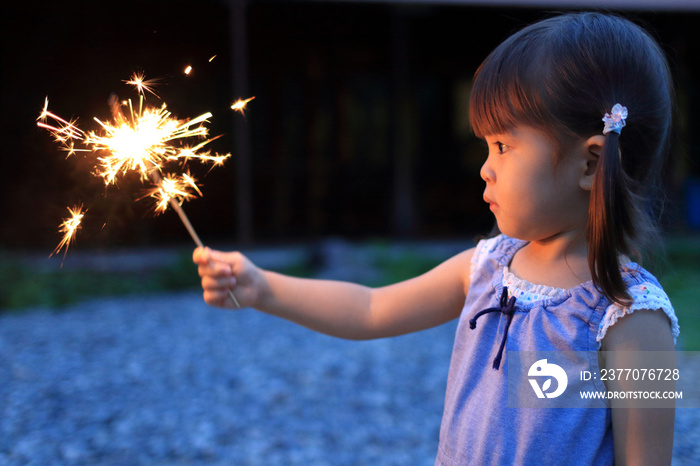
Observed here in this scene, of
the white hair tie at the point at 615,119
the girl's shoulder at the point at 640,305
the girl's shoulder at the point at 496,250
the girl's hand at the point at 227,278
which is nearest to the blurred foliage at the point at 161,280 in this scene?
the girl's shoulder at the point at 496,250

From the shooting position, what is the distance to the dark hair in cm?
106

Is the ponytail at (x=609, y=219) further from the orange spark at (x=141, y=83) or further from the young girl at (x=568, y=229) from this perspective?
the orange spark at (x=141, y=83)

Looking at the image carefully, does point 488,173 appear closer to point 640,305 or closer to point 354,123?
point 640,305

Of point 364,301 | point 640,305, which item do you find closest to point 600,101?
point 640,305

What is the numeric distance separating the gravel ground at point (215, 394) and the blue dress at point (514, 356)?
1362mm

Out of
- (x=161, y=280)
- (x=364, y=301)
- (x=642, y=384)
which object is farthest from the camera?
(x=161, y=280)

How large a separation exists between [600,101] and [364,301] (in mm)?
645

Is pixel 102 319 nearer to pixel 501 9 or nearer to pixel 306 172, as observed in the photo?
pixel 306 172

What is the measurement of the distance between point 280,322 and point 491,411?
11.9 ft

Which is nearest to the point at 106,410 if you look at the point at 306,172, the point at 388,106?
the point at 306,172

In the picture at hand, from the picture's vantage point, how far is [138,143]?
127 cm

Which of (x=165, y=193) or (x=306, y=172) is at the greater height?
(x=306, y=172)

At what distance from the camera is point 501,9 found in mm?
7328

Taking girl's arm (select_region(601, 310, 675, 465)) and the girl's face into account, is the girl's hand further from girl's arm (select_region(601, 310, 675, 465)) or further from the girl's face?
girl's arm (select_region(601, 310, 675, 465))
